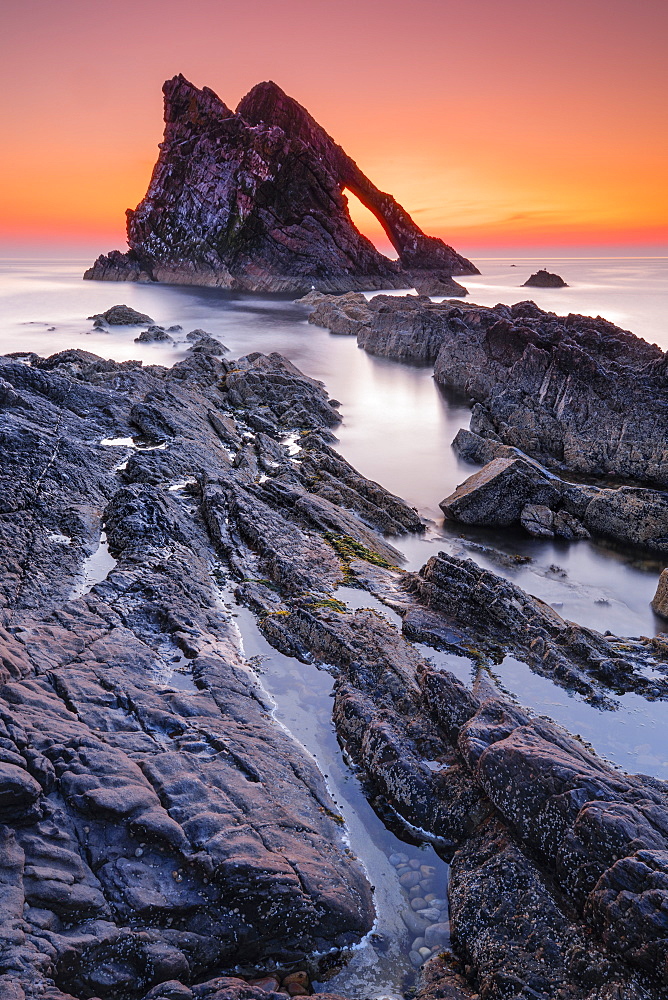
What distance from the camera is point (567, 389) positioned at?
21.9 metres

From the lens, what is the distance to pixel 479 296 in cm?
9162

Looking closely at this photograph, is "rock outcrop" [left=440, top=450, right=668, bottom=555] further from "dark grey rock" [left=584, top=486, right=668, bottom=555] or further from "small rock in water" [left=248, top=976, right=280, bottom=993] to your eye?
"small rock in water" [left=248, top=976, right=280, bottom=993]

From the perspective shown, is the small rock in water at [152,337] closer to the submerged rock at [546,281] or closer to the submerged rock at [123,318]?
the submerged rock at [123,318]

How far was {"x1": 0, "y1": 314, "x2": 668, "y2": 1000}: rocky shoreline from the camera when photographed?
4.20 meters

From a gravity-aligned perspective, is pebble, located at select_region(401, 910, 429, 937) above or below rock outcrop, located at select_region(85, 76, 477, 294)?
below

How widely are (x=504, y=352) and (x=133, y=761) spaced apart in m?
25.8

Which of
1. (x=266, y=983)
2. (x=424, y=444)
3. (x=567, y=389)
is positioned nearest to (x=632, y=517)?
(x=567, y=389)

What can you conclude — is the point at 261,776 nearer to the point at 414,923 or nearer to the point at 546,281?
the point at 414,923

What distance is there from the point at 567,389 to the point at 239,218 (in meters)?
94.5

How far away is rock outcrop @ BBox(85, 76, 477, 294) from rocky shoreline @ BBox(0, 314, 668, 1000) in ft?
294

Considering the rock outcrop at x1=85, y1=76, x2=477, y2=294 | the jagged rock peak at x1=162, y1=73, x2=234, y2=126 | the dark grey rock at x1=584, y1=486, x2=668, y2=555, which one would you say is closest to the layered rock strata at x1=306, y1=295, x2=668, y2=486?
the dark grey rock at x1=584, y1=486, x2=668, y2=555

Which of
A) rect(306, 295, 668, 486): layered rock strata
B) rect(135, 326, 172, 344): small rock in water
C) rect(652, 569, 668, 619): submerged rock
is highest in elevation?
rect(135, 326, 172, 344): small rock in water

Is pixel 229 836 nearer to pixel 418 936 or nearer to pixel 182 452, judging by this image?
pixel 418 936

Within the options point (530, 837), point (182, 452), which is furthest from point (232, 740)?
point (182, 452)
